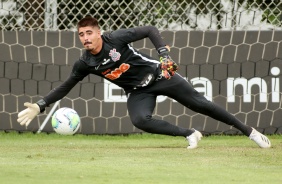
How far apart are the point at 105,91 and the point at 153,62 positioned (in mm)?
2237

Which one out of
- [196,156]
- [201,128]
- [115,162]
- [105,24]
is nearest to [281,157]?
[196,156]

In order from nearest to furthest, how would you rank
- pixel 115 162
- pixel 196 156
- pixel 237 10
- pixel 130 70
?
pixel 115 162 < pixel 196 156 < pixel 130 70 < pixel 237 10

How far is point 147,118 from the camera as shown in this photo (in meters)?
9.84

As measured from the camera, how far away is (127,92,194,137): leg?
32.3 feet

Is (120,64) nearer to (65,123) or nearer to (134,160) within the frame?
(65,123)

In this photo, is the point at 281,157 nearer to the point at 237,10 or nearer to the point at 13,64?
the point at 237,10

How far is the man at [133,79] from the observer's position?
9672 millimetres

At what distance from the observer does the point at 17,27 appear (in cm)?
1228

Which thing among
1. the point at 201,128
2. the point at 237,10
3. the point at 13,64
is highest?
the point at 237,10

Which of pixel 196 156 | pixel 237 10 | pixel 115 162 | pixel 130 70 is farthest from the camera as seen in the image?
pixel 237 10

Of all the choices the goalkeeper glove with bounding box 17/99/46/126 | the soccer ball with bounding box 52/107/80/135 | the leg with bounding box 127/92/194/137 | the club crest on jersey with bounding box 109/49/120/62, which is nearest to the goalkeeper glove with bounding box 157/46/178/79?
the club crest on jersey with bounding box 109/49/120/62

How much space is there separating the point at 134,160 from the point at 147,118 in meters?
1.29

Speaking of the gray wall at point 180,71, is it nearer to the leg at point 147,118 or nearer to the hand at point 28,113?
the leg at point 147,118

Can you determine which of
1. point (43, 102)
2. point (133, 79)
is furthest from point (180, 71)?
point (43, 102)
